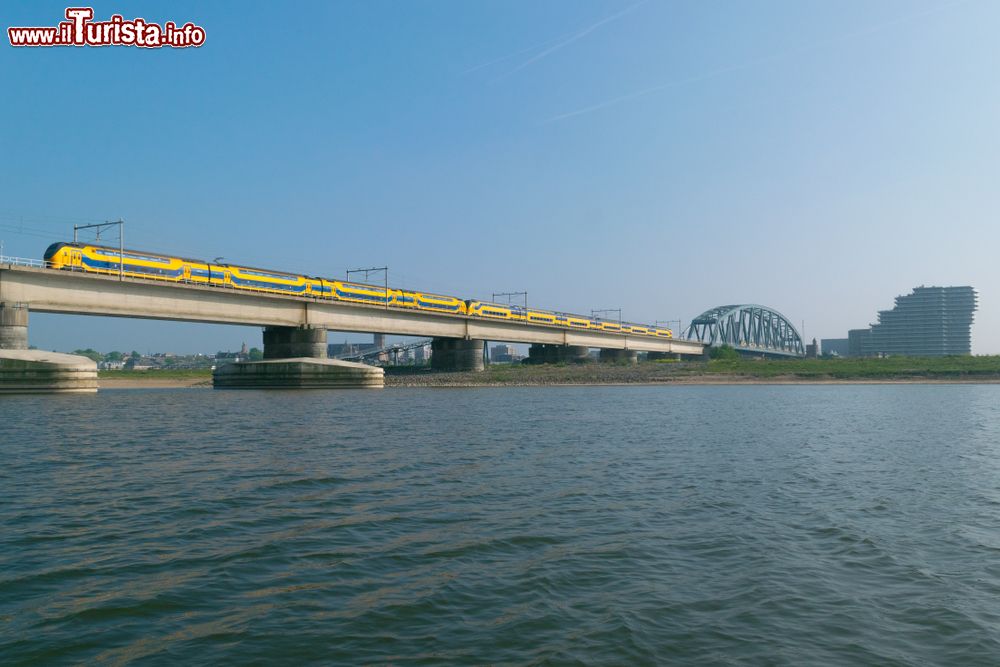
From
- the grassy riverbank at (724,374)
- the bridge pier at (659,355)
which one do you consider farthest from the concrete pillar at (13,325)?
the bridge pier at (659,355)

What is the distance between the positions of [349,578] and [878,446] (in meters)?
21.4

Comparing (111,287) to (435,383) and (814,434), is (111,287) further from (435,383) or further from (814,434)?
(814,434)

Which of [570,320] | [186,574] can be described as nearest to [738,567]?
[186,574]

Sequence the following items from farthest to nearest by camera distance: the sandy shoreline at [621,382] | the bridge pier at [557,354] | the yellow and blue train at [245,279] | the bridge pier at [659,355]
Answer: the bridge pier at [659,355] < the bridge pier at [557,354] < the sandy shoreline at [621,382] < the yellow and blue train at [245,279]

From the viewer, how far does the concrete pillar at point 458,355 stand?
9812 cm

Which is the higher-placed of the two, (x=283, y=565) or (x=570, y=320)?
(x=570, y=320)

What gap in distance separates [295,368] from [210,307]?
35.6 ft

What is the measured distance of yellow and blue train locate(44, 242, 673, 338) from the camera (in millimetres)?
53219

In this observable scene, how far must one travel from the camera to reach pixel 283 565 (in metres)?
9.55

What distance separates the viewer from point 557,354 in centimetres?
12769

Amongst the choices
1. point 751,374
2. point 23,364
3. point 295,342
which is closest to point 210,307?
point 295,342

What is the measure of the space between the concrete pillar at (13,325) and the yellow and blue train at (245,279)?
4242 mm

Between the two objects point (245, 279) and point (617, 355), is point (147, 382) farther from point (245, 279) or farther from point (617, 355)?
point (617, 355)

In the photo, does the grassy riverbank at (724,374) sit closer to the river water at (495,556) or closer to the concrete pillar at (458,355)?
the concrete pillar at (458,355)
